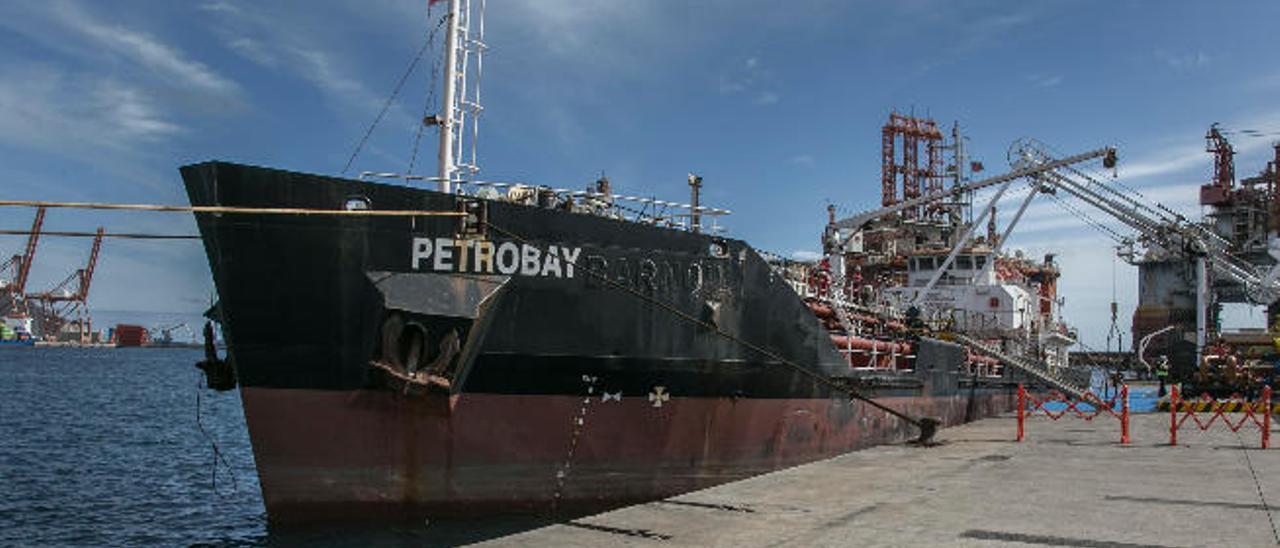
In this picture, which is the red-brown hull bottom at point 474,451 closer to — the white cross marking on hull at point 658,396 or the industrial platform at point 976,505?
the white cross marking on hull at point 658,396

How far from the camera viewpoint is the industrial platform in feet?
25.6

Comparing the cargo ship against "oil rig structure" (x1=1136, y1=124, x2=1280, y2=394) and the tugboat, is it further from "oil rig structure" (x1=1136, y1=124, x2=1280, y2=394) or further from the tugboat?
the tugboat

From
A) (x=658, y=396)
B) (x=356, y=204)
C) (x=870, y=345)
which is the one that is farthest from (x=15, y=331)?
(x=658, y=396)

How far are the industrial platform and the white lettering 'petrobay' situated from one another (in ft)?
11.8

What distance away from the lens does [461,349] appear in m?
11.0

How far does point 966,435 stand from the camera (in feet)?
59.4

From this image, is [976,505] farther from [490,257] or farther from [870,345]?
[870,345]

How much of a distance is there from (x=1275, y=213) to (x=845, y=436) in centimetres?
6368

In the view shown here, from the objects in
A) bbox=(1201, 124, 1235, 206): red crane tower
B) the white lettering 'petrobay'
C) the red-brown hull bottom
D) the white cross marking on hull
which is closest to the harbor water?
the red-brown hull bottom

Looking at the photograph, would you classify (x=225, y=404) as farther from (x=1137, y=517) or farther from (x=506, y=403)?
(x=1137, y=517)

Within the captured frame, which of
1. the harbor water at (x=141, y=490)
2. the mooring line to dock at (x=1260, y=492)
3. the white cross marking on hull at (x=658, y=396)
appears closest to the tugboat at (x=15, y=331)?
the harbor water at (x=141, y=490)

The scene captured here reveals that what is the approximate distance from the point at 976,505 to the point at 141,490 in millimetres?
14487

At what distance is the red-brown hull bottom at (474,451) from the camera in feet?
36.1

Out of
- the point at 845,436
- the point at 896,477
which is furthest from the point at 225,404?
the point at 896,477
